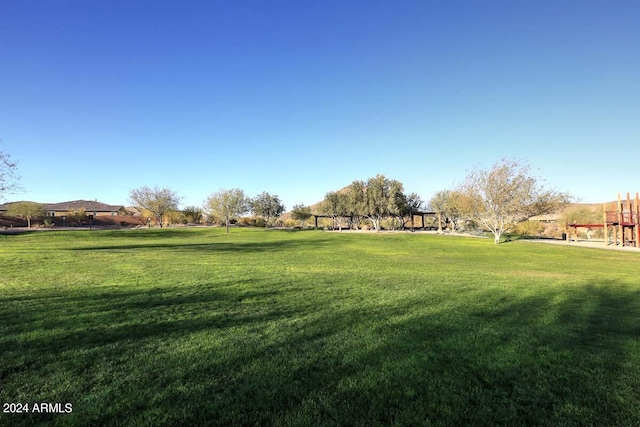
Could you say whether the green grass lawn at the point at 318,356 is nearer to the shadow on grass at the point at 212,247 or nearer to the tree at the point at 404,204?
the shadow on grass at the point at 212,247

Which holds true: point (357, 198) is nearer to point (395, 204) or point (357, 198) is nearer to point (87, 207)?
point (395, 204)

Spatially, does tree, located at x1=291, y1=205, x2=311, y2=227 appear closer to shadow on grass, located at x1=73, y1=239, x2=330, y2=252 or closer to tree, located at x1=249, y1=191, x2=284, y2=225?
tree, located at x1=249, y1=191, x2=284, y2=225

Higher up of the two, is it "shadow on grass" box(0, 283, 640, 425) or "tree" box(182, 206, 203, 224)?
"tree" box(182, 206, 203, 224)

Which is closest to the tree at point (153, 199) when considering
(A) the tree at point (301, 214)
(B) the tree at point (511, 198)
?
(A) the tree at point (301, 214)

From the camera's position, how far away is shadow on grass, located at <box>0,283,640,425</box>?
3.11 meters

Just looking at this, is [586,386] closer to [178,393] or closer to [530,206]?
[178,393]

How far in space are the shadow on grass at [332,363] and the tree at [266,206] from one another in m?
77.6

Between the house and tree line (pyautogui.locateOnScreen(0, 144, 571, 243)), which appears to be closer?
tree line (pyautogui.locateOnScreen(0, 144, 571, 243))

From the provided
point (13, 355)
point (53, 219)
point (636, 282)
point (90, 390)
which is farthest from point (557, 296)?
point (53, 219)

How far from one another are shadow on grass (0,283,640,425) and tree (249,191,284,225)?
7763cm

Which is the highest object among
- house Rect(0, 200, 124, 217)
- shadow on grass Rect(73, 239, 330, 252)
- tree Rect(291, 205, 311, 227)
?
house Rect(0, 200, 124, 217)

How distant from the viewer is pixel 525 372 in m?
3.96

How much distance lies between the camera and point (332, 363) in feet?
13.6

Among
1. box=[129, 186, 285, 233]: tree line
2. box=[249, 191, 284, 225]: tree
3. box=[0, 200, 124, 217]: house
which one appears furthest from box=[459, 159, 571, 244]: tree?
box=[0, 200, 124, 217]: house
